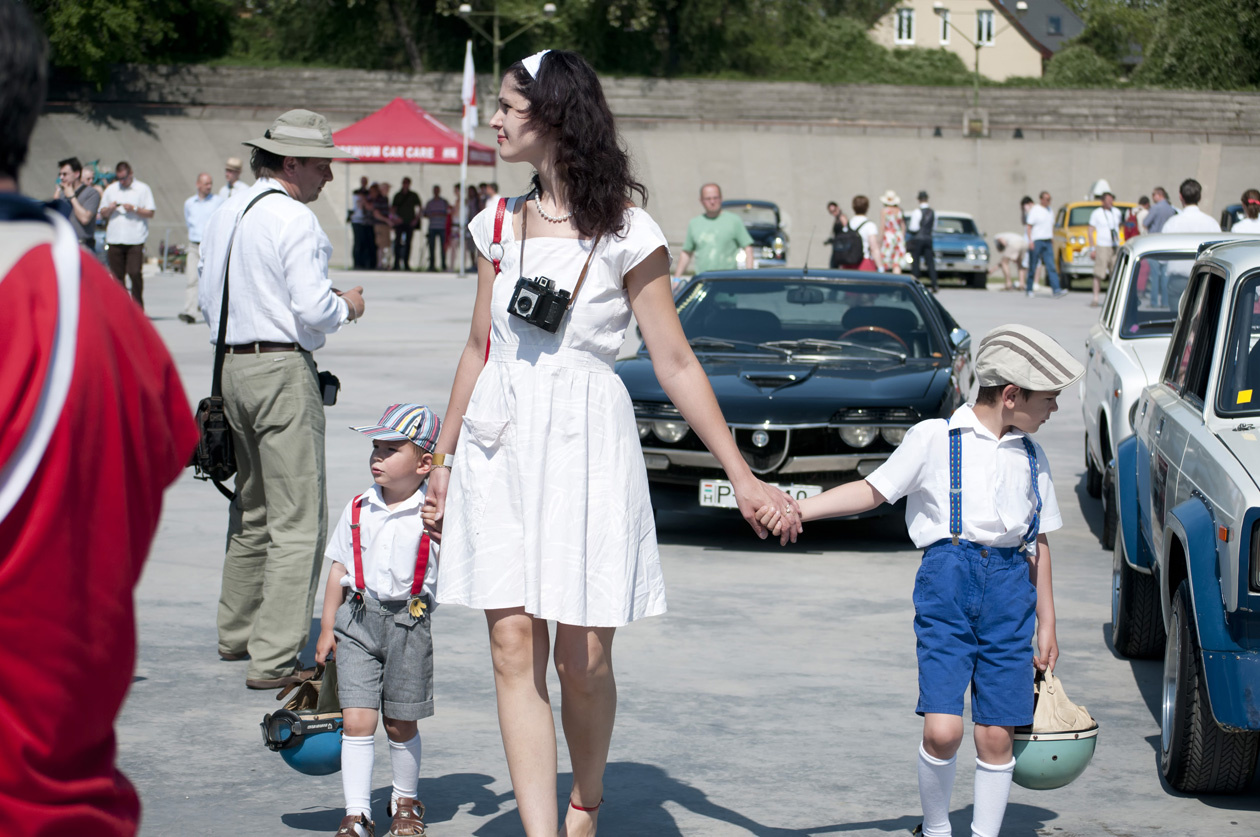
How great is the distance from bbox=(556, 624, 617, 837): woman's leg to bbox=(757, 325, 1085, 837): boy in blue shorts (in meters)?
0.58

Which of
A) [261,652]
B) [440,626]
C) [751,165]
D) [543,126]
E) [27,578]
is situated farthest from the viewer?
Result: [751,165]

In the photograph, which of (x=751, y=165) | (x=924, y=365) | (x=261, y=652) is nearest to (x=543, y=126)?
(x=261, y=652)

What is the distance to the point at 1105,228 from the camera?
28.7m

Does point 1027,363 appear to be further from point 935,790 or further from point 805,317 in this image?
point 805,317

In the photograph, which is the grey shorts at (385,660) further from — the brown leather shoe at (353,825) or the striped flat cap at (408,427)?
the striped flat cap at (408,427)

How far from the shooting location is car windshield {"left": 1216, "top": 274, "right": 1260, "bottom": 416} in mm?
5141

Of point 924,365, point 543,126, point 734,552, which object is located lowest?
point 734,552

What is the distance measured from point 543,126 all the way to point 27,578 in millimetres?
2331

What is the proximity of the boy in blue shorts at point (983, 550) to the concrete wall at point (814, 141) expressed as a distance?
135 ft

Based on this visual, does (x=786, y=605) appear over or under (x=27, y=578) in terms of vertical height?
under

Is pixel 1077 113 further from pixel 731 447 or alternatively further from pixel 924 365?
pixel 731 447

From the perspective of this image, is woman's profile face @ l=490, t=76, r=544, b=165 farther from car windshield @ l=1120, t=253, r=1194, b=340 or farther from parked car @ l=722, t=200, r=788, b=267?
parked car @ l=722, t=200, r=788, b=267

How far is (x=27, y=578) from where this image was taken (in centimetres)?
160

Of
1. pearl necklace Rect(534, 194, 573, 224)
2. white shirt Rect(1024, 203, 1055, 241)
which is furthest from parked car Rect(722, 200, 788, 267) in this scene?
pearl necklace Rect(534, 194, 573, 224)
